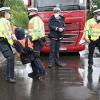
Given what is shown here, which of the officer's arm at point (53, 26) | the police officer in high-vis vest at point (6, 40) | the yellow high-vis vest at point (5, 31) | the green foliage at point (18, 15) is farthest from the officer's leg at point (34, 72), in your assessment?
the green foliage at point (18, 15)

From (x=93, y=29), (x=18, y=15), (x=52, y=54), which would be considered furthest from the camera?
(x=18, y=15)

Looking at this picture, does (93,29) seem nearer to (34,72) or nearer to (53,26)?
(53,26)

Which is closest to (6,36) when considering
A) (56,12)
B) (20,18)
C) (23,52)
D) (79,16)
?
(23,52)

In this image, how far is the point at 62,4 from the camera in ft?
51.1

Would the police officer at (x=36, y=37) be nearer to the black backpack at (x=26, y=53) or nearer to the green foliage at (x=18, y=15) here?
the black backpack at (x=26, y=53)

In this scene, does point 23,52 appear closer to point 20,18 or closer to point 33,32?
point 33,32

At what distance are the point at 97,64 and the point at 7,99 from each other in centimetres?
Result: 550

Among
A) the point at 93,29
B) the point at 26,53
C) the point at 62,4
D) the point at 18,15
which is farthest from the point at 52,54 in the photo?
the point at 18,15

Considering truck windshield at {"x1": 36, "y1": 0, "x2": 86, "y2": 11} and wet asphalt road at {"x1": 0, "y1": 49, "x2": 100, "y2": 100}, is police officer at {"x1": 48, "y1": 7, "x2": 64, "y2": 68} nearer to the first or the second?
wet asphalt road at {"x1": 0, "y1": 49, "x2": 100, "y2": 100}

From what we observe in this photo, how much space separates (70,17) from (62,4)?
712mm

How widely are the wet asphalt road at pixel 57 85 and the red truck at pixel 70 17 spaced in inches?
86.2

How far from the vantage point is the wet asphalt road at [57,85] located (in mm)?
8906

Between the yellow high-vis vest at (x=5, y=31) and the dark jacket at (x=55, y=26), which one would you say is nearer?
the yellow high-vis vest at (x=5, y=31)

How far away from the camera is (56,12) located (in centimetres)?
1330
